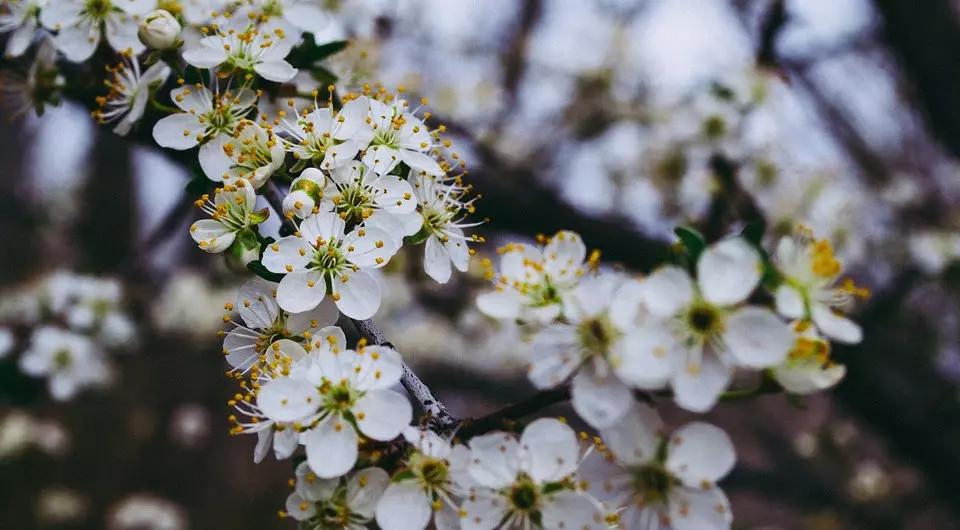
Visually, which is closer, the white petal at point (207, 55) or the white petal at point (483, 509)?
the white petal at point (483, 509)

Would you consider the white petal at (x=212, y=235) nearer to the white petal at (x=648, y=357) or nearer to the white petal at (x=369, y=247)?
the white petal at (x=369, y=247)

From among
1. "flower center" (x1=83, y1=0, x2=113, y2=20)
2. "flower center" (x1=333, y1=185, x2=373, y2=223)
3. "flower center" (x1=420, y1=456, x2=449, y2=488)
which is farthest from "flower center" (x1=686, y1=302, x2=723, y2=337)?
"flower center" (x1=83, y1=0, x2=113, y2=20)

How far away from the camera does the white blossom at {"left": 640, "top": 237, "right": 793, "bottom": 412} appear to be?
2.27ft

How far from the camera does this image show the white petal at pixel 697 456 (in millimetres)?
739

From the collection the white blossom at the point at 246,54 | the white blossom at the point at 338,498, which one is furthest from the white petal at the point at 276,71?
the white blossom at the point at 338,498

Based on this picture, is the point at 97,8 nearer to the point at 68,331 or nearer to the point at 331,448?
the point at 331,448

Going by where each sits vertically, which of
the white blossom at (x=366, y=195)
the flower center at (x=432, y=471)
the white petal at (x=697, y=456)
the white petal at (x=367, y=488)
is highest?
the white blossom at (x=366, y=195)

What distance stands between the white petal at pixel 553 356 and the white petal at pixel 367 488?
0.22 metres

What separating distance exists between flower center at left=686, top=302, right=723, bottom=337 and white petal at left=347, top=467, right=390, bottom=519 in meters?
0.40

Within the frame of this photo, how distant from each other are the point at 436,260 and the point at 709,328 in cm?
41

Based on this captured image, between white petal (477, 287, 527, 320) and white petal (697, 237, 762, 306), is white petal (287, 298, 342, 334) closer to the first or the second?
white petal (477, 287, 527, 320)

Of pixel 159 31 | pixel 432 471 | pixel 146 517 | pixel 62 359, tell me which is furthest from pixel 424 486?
pixel 146 517

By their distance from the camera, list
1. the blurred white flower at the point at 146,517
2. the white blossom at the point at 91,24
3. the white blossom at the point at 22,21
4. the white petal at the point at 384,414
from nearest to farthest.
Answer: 1. the white petal at the point at 384,414
2. the white blossom at the point at 91,24
3. the white blossom at the point at 22,21
4. the blurred white flower at the point at 146,517

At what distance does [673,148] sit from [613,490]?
2.01 m
